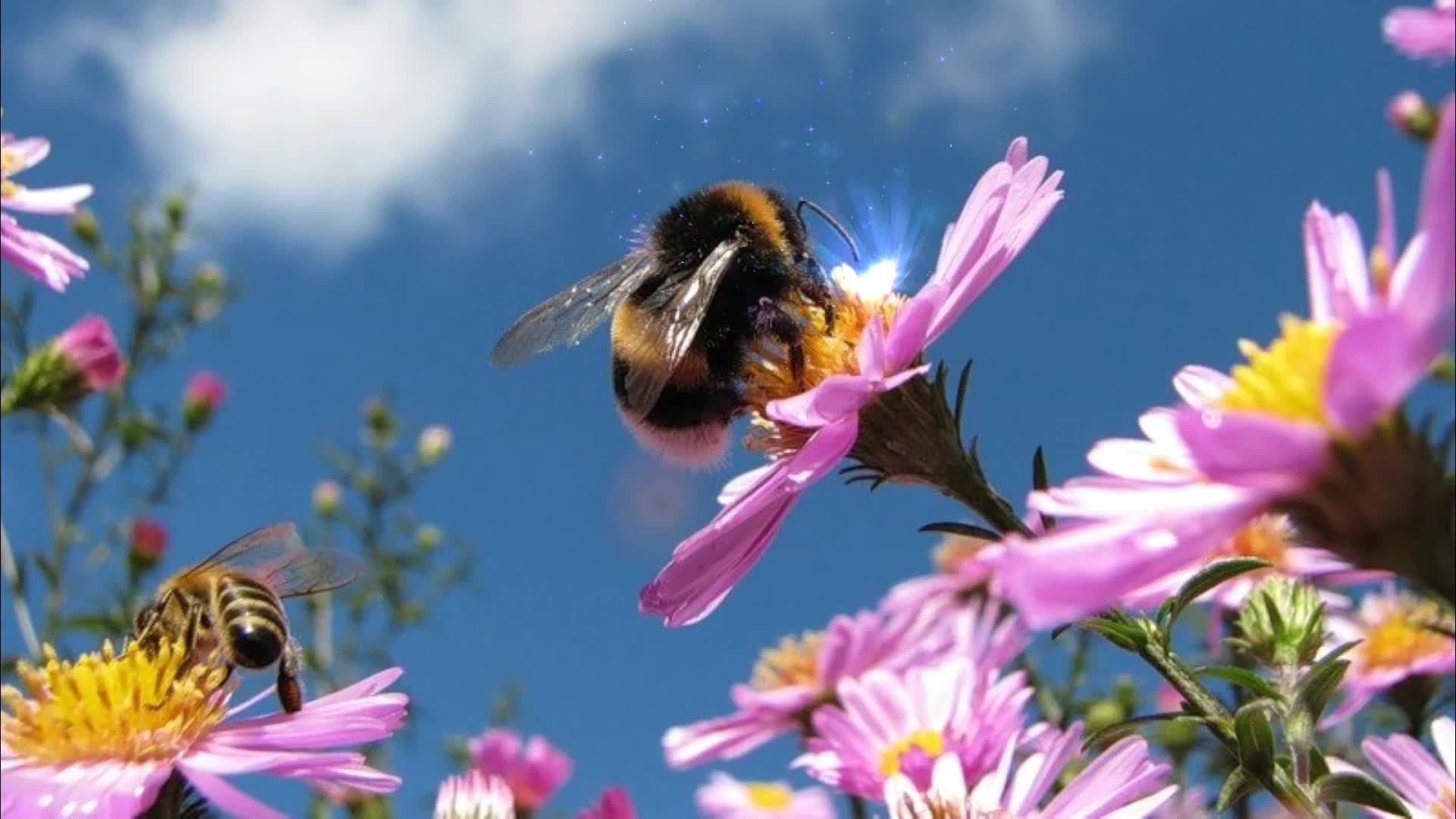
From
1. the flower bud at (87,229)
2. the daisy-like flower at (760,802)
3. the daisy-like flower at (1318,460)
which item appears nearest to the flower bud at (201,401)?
the flower bud at (87,229)

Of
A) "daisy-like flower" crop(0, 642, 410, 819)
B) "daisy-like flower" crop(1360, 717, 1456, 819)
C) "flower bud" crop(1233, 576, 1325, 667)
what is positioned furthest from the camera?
"flower bud" crop(1233, 576, 1325, 667)

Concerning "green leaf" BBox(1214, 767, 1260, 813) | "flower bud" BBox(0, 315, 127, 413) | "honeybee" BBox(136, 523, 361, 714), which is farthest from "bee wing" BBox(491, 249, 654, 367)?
"flower bud" BBox(0, 315, 127, 413)

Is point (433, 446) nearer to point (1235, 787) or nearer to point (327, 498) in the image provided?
point (327, 498)

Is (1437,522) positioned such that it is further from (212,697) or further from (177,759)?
(212,697)

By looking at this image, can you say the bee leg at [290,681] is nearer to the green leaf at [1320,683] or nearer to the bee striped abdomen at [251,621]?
the bee striped abdomen at [251,621]

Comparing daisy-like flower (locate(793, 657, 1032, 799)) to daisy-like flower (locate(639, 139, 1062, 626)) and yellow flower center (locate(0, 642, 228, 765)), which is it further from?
yellow flower center (locate(0, 642, 228, 765))

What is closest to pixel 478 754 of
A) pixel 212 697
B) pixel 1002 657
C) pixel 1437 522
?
pixel 1002 657

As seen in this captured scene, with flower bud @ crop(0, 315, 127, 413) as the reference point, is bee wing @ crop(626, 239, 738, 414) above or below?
below

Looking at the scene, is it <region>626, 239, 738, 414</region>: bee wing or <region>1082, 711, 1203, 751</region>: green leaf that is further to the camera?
<region>626, 239, 738, 414</region>: bee wing
